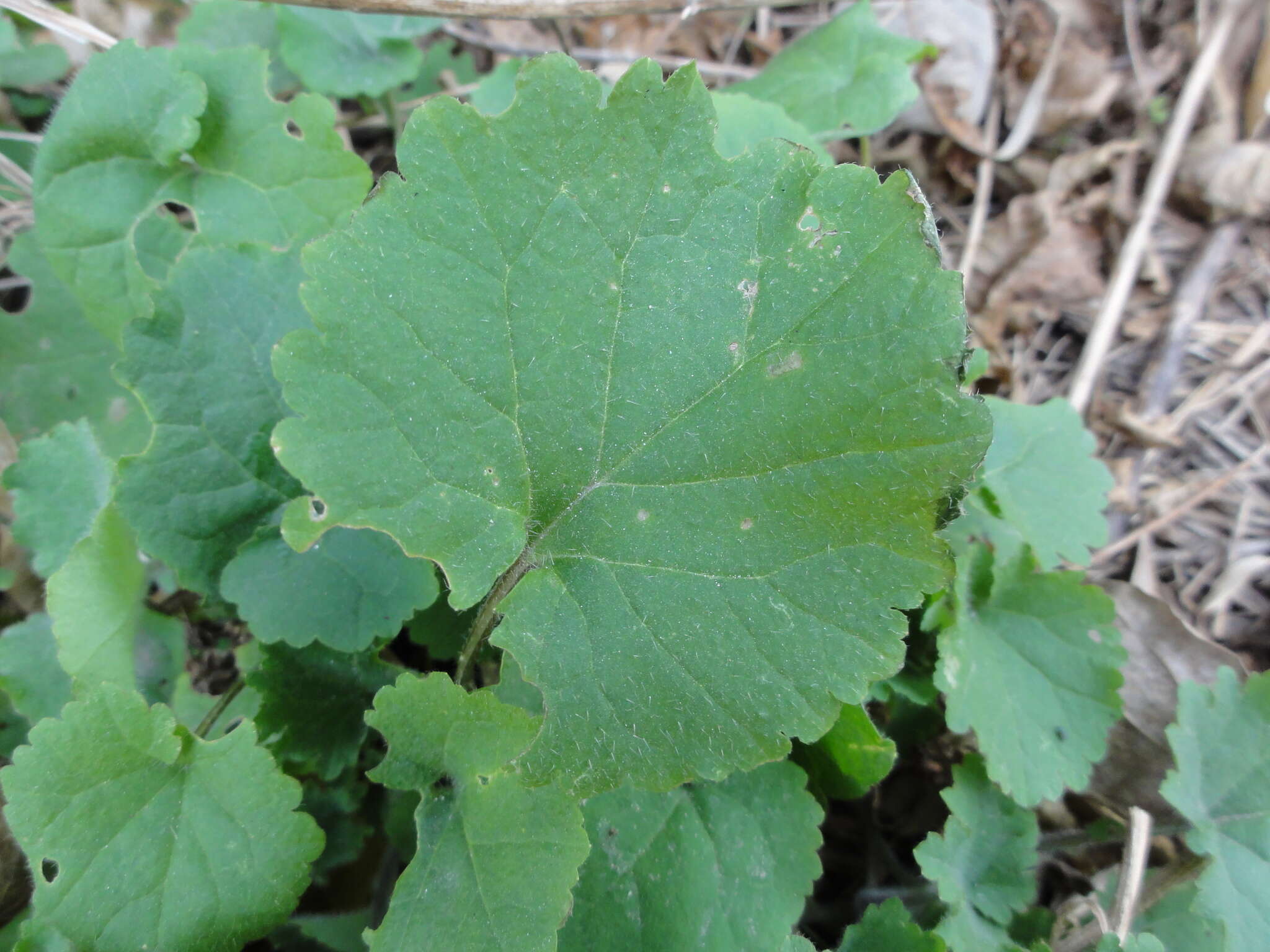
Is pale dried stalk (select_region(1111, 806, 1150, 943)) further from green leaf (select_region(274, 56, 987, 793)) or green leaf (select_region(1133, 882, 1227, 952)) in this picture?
green leaf (select_region(274, 56, 987, 793))

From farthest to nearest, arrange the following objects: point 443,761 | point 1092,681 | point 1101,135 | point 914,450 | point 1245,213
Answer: point 1101,135 < point 1245,213 < point 1092,681 < point 443,761 < point 914,450

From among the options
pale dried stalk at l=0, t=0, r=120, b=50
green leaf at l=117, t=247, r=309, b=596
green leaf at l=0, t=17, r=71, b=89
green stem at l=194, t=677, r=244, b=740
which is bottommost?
green stem at l=194, t=677, r=244, b=740

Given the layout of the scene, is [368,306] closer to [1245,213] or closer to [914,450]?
[914,450]

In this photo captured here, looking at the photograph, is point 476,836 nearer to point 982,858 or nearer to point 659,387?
point 659,387

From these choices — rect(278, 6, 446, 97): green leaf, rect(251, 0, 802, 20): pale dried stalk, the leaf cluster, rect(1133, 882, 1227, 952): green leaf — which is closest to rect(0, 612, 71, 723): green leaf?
the leaf cluster

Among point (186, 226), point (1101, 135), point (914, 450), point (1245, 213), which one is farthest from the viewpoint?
point (1101, 135)

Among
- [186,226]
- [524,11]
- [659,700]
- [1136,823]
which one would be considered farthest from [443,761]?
[186,226]
